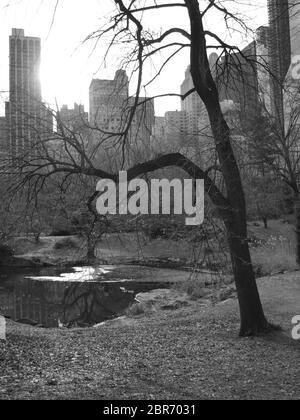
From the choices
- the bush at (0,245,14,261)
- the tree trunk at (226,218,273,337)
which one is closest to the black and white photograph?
the tree trunk at (226,218,273,337)

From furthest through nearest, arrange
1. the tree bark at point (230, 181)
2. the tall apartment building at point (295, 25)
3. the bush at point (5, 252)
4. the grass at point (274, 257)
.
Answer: the bush at point (5, 252) → the grass at point (274, 257) → the tree bark at point (230, 181) → the tall apartment building at point (295, 25)

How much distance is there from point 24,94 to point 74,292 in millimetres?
18166

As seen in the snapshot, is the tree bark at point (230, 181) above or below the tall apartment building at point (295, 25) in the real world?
below

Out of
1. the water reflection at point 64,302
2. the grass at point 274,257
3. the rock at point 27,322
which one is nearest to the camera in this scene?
the rock at point 27,322

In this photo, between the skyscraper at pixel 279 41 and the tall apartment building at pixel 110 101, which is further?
the tall apartment building at pixel 110 101

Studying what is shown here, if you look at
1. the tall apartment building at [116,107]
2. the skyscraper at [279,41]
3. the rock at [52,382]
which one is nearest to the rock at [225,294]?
the skyscraper at [279,41]

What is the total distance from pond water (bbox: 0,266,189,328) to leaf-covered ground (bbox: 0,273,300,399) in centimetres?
825

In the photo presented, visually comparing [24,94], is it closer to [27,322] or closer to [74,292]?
[27,322]

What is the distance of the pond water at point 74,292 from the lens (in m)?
23.3

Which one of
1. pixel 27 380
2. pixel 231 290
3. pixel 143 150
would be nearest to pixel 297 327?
pixel 143 150

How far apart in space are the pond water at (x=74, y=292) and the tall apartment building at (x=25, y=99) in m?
10.5

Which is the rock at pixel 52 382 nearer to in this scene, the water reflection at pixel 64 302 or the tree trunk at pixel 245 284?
the tree trunk at pixel 245 284
